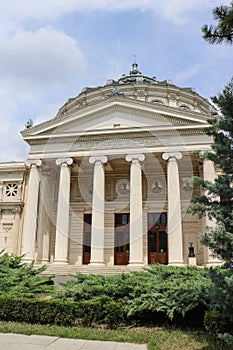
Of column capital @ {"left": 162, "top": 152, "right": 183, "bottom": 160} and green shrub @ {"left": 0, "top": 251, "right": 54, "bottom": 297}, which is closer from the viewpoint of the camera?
green shrub @ {"left": 0, "top": 251, "right": 54, "bottom": 297}

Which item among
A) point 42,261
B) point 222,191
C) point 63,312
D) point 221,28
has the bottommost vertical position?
point 63,312

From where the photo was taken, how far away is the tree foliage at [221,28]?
223 inches

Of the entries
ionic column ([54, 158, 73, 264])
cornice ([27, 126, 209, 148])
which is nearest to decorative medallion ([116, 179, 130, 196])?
cornice ([27, 126, 209, 148])

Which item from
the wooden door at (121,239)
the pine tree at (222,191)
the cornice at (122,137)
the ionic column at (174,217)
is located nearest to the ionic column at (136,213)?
→ the cornice at (122,137)

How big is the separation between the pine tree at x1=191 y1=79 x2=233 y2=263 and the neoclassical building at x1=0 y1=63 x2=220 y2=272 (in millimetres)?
13301

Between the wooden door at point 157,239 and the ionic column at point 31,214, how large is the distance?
8.36 meters

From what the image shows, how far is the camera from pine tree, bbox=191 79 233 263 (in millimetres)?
5992

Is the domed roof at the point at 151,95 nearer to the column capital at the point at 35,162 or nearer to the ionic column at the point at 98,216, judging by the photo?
the column capital at the point at 35,162

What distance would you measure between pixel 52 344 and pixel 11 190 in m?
20.4

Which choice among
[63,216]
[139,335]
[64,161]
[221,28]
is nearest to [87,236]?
[63,216]

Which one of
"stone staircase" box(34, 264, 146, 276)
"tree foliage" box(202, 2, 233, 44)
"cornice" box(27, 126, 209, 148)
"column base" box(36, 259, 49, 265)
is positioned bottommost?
"stone staircase" box(34, 264, 146, 276)

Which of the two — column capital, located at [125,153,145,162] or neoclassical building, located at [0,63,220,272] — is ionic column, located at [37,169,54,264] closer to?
neoclassical building, located at [0,63,220,272]

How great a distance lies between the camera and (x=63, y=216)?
21688 mm

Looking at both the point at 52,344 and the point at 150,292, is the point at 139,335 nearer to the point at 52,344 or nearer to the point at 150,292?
the point at 150,292
